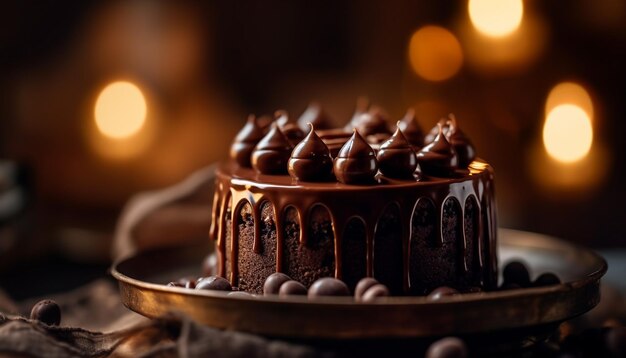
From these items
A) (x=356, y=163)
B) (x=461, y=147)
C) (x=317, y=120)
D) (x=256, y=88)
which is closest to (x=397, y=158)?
(x=356, y=163)

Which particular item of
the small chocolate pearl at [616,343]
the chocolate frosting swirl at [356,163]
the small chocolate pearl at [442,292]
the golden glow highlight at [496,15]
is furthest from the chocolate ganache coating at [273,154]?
the golden glow highlight at [496,15]

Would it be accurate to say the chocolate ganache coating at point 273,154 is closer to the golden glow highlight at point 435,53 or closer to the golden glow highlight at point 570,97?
the golden glow highlight at point 435,53

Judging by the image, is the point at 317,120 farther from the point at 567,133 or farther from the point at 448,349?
the point at 567,133

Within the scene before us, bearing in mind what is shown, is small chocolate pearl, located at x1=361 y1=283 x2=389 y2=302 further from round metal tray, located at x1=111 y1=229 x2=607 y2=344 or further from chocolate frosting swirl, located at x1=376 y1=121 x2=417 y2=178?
chocolate frosting swirl, located at x1=376 y1=121 x2=417 y2=178

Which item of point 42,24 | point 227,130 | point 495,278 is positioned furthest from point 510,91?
point 42,24

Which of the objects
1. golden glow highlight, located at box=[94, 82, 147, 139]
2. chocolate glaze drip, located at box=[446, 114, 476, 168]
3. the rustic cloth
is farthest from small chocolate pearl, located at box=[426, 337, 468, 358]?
golden glow highlight, located at box=[94, 82, 147, 139]
